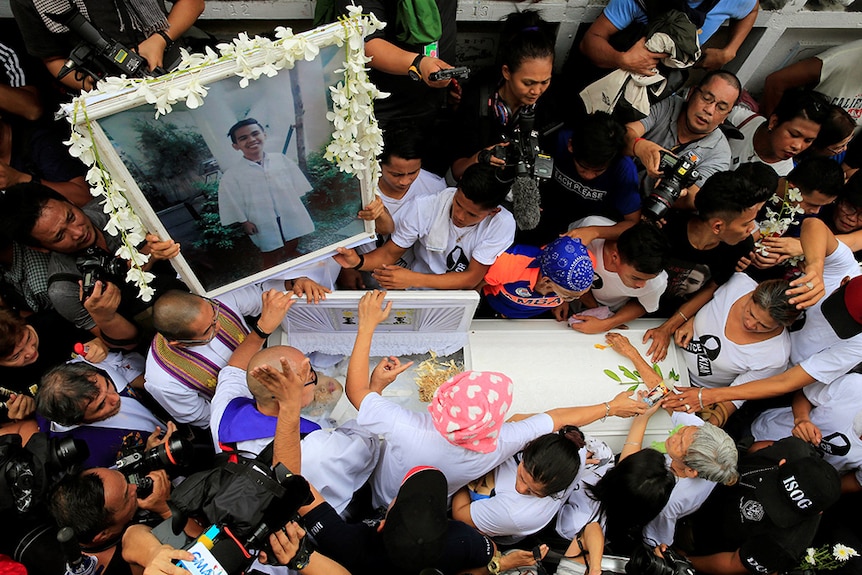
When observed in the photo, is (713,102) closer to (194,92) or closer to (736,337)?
(736,337)

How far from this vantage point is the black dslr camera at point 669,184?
309 centimetres

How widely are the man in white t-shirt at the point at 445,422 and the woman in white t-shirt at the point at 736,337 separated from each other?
0.91 m

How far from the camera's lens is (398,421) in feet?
7.88

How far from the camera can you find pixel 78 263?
2646mm

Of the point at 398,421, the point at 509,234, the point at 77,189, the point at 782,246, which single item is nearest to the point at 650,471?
the point at 398,421

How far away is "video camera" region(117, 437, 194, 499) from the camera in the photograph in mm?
2355

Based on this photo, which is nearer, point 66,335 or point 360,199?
point 360,199

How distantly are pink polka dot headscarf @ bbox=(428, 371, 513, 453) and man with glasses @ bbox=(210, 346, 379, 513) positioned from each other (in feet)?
1.57

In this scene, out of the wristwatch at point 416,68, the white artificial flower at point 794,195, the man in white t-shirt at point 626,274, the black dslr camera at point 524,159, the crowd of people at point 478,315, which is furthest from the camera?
the white artificial flower at point 794,195

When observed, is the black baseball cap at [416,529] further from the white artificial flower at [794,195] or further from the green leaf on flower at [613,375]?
the white artificial flower at [794,195]

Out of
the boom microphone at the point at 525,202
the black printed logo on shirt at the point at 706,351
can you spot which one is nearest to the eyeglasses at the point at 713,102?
the boom microphone at the point at 525,202

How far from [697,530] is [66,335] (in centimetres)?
354

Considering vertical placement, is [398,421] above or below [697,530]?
above

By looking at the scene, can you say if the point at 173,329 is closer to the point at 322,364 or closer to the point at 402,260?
Result: the point at 322,364
